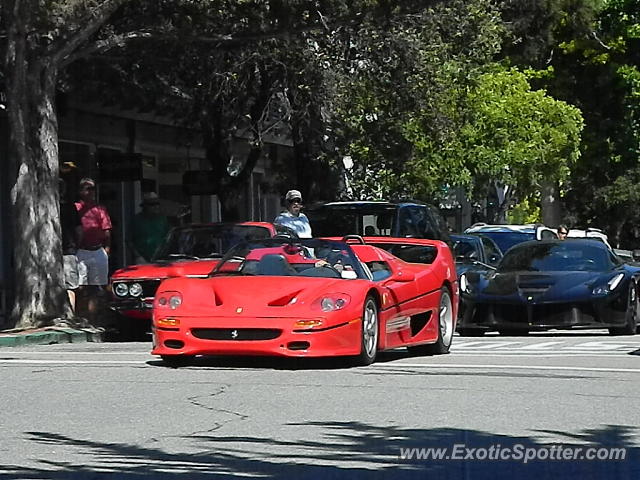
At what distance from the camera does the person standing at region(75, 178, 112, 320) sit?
71.3ft

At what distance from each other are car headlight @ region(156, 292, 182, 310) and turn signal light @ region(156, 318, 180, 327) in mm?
147

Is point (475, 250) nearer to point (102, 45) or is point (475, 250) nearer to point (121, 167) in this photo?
point (102, 45)

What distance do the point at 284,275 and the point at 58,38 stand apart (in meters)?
7.19

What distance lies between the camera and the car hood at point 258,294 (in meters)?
13.8

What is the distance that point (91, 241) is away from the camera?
864 inches

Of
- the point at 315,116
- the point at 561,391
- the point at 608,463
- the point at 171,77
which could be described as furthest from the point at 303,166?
the point at 608,463

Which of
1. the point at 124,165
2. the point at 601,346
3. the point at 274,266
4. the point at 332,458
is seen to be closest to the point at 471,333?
the point at 601,346

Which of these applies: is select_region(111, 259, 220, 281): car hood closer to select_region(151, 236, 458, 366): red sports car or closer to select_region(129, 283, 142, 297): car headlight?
select_region(129, 283, 142, 297): car headlight

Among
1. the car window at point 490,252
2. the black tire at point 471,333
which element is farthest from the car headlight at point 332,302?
the car window at point 490,252

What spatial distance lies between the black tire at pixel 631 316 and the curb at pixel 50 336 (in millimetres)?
6994

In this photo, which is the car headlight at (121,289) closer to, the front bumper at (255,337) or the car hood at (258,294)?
the car hood at (258,294)

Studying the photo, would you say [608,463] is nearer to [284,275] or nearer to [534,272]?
[284,275]

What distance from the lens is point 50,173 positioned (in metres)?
20.7

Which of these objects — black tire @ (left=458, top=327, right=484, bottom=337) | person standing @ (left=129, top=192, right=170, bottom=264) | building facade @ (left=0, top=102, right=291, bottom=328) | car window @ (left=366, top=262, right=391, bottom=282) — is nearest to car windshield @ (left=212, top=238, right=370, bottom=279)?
car window @ (left=366, top=262, right=391, bottom=282)
